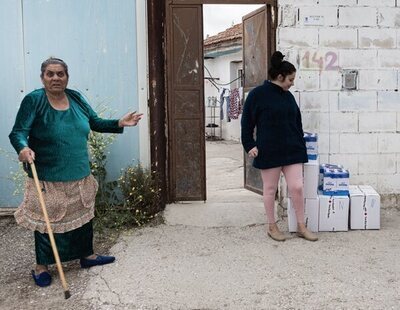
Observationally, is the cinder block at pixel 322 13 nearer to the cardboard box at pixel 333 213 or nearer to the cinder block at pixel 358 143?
the cinder block at pixel 358 143

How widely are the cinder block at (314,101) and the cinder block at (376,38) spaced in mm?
723

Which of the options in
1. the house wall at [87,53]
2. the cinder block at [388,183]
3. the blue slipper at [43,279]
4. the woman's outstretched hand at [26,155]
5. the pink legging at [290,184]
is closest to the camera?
the woman's outstretched hand at [26,155]

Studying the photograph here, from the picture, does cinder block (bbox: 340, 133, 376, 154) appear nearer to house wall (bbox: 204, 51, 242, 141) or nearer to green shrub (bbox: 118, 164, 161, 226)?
green shrub (bbox: 118, 164, 161, 226)

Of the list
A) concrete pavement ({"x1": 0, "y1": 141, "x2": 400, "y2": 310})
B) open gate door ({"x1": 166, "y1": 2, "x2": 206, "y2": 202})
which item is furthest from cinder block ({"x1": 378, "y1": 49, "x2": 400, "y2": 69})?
open gate door ({"x1": 166, "y1": 2, "x2": 206, "y2": 202})

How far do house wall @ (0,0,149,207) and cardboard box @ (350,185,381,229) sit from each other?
231cm

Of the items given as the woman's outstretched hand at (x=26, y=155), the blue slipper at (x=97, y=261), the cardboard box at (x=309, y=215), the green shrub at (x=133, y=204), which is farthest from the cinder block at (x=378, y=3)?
the woman's outstretched hand at (x=26, y=155)

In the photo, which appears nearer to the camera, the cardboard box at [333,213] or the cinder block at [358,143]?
the cardboard box at [333,213]

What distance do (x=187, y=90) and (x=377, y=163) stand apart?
7.78ft

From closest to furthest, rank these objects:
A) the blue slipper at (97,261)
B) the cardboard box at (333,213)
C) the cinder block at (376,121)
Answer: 1. the blue slipper at (97,261)
2. the cardboard box at (333,213)
3. the cinder block at (376,121)

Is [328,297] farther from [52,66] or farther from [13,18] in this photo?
[13,18]

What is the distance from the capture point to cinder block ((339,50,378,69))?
5.98 metres

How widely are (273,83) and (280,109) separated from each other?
0.27 meters

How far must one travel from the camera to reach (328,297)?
3.76 meters

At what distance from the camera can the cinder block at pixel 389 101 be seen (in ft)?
19.9
